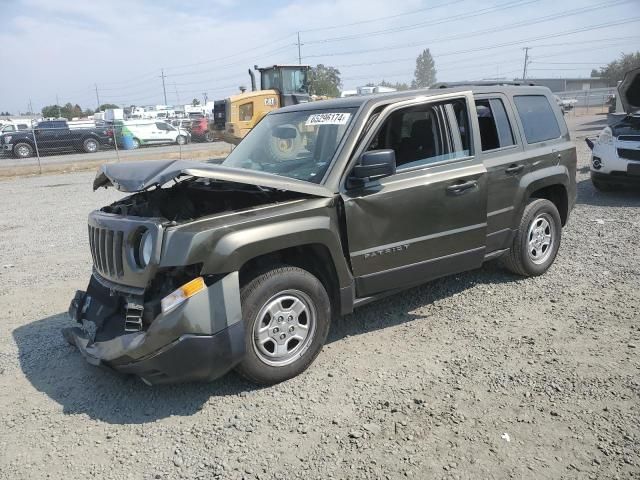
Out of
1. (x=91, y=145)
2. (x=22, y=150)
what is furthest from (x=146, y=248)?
(x=22, y=150)

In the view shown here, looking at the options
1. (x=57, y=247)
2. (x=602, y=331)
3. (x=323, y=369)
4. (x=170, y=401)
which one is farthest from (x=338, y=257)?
(x=57, y=247)

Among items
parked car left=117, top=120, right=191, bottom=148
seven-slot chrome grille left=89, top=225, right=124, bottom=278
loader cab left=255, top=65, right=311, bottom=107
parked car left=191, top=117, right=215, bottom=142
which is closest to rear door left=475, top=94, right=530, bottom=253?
seven-slot chrome grille left=89, top=225, right=124, bottom=278

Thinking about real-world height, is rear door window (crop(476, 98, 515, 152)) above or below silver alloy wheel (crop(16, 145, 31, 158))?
above

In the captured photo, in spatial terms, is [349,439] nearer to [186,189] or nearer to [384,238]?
[384,238]

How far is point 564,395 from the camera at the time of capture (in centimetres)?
317

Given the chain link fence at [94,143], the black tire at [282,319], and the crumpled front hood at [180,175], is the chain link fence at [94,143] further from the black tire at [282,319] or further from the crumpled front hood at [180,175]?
the black tire at [282,319]

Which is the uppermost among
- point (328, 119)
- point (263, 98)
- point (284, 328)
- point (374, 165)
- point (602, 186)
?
point (263, 98)

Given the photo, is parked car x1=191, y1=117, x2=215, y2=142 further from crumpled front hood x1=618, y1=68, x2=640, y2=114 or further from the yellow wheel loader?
crumpled front hood x1=618, y1=68, x2=640, y2=114

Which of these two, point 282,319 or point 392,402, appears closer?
point 392,402

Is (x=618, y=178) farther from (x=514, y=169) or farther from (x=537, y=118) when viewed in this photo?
(x=514, y=169)

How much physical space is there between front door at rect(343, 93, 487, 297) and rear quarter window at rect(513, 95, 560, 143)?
34.4 inches

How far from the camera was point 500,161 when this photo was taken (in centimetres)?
457

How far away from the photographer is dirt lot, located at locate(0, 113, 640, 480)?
2.69 meters

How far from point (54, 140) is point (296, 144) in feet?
86.8
